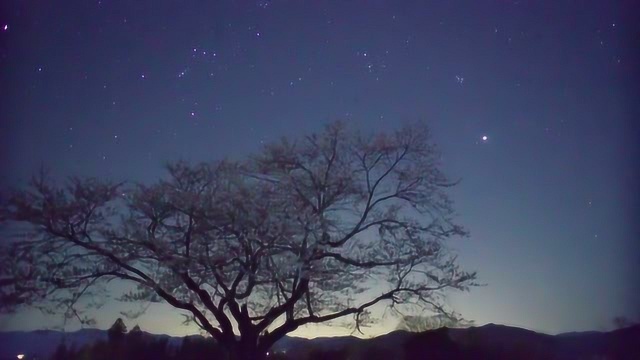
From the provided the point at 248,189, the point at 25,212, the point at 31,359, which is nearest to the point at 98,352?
the point at 31,359

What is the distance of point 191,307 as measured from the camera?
31.9ft

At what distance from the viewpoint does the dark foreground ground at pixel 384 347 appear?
8438mm

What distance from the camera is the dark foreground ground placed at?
8438mm

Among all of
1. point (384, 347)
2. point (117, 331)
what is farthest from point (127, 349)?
point (384, 347)

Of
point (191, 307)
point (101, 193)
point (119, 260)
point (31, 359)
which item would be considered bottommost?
point (31, 359)

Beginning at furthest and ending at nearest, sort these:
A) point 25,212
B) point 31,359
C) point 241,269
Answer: point 241,269, point 25,212, point 31,359

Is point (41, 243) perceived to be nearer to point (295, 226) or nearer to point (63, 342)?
point (63, 342)

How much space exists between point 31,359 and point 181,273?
2.22m

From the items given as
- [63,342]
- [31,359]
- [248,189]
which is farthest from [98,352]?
[248,189]

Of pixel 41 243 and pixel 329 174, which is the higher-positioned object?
pixel 329 174

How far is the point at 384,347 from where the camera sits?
375 inches

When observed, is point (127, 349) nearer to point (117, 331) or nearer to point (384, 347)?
point (117, 331)

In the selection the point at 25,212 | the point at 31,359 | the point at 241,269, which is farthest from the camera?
the point at 241,269

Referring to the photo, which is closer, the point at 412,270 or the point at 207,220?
the point at 207,220
